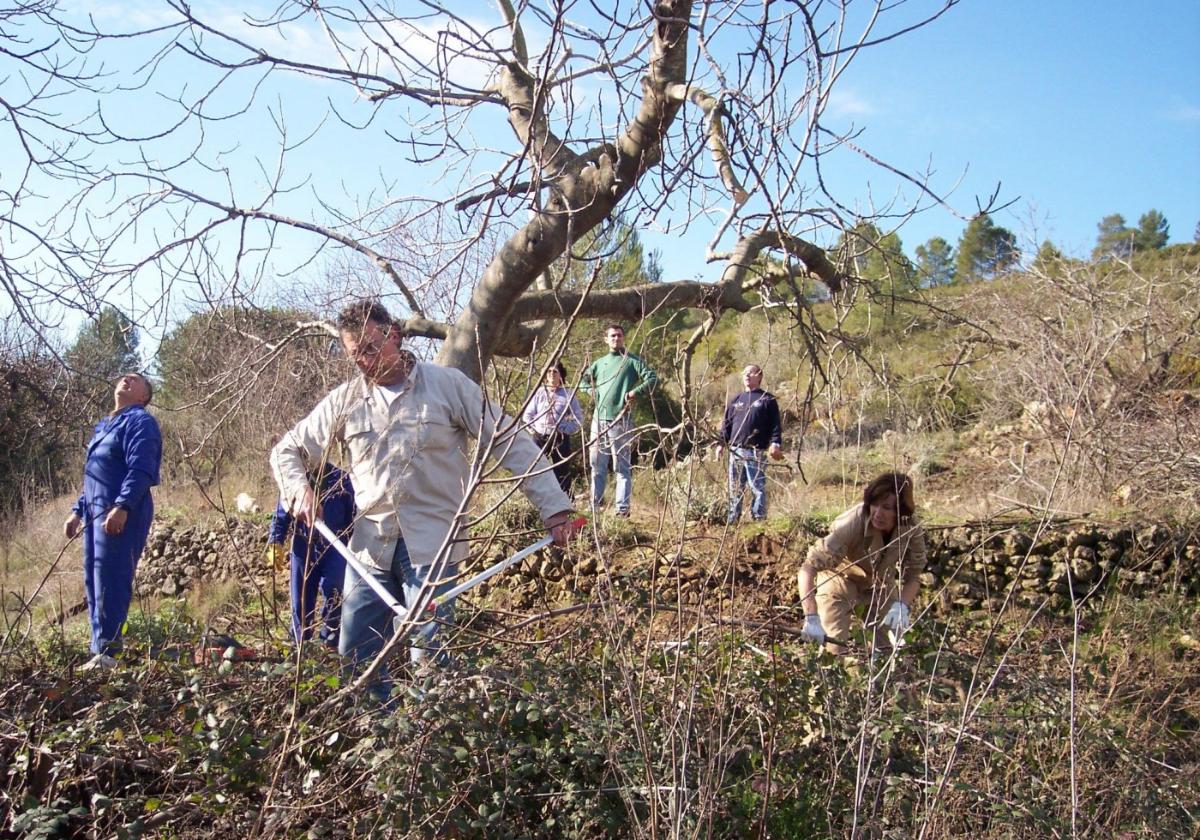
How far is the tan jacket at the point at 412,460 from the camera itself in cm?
381

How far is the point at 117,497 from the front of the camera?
5504 mm

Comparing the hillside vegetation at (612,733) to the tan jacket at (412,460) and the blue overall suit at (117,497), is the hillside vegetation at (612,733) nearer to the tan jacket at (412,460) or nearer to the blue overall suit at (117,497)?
the tan jacket at (412,460)

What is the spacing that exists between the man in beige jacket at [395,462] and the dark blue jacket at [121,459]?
1.92 m

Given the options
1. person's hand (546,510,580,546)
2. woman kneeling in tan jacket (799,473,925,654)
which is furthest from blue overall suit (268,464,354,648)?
woman kneeling in tan jacket (799,473,925,654)

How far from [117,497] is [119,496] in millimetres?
70

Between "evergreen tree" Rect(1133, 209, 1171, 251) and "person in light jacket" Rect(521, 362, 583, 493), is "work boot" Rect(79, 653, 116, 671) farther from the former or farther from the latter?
"evergreen tree" Rect(1133, 209, 1171, 251)

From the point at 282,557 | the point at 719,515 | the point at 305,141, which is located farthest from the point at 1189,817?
the point at 719,515

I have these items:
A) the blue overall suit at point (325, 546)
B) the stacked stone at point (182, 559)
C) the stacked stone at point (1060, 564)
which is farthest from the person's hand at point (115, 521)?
the stacked stone at point (1060, 564)

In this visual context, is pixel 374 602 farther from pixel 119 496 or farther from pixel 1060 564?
pixel 1060 564

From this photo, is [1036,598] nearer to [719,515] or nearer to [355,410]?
[719,515]

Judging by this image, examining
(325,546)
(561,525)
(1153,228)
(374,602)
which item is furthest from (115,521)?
(1153,228)

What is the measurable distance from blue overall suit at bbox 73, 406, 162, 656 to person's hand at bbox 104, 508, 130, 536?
36 mm

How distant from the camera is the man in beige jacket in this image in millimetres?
3783

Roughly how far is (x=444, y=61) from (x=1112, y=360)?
309 inches
